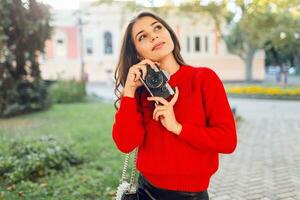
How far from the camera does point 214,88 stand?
72.8 inches

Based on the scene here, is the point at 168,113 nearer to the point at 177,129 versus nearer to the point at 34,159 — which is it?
the point at 177,129

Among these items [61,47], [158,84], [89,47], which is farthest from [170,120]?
[61,47]

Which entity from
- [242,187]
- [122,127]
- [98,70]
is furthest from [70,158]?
[98,70]

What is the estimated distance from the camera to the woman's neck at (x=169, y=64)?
6.41ft

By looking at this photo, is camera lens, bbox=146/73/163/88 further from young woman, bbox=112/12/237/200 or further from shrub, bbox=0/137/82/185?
shrub, bbox=0/137/82/185

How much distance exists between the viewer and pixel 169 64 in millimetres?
1971

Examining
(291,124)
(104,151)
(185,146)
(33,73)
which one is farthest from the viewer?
(33,73)

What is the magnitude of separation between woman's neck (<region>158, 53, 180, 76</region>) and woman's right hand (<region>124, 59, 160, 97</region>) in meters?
0.06

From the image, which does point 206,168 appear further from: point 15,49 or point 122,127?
point 15,49

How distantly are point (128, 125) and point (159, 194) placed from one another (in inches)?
15.1

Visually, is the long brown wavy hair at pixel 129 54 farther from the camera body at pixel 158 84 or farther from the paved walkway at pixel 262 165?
the paved walkway at pixel 262 165

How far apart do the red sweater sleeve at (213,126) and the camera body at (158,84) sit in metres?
0.16

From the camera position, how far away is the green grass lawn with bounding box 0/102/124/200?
4664mm

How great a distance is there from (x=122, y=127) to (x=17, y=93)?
39.7ft
